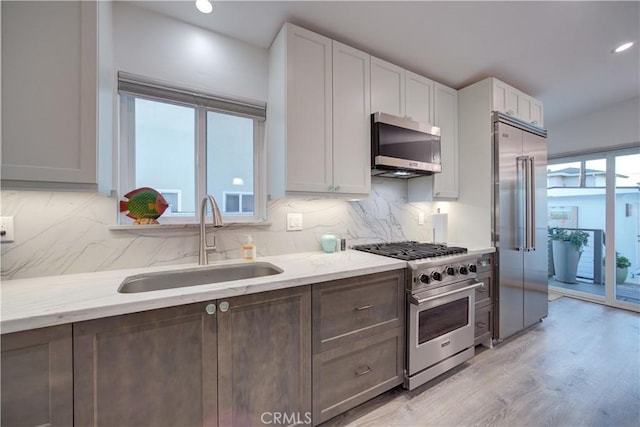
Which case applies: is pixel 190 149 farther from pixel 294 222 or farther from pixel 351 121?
pixel 351 121

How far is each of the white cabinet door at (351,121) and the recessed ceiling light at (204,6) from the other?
84cm

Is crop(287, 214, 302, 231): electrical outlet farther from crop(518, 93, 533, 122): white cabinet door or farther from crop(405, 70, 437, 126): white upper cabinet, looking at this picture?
crop(518, 93, 533, 122): white cabinet door

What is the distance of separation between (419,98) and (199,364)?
2.54 meters

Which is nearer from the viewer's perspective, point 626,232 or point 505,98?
point 505,98

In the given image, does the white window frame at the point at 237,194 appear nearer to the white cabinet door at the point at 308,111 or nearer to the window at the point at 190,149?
the window at the point at 190,149

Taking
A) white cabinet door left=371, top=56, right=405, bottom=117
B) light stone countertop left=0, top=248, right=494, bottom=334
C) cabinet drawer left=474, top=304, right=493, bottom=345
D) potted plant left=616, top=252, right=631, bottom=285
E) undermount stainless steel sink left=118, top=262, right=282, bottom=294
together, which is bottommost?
cabinet drawer left=474, top=304, right=493, bottom=345

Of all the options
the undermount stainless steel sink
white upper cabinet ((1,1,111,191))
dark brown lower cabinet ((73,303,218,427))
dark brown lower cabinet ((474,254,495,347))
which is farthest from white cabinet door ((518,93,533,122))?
white upper cabinet ((1,1,111,191))

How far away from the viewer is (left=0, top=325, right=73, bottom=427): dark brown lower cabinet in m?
0.83

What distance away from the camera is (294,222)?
201 centimetres

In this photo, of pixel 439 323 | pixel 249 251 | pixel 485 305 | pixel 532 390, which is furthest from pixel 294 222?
pixel 532 390

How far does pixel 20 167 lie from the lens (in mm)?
1023

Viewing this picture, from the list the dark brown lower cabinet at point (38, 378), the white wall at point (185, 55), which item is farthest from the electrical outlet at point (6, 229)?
the white wall at point (185, 55)

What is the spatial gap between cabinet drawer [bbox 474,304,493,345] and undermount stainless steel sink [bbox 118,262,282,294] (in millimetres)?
1870

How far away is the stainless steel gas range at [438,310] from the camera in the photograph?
5.50 feet
